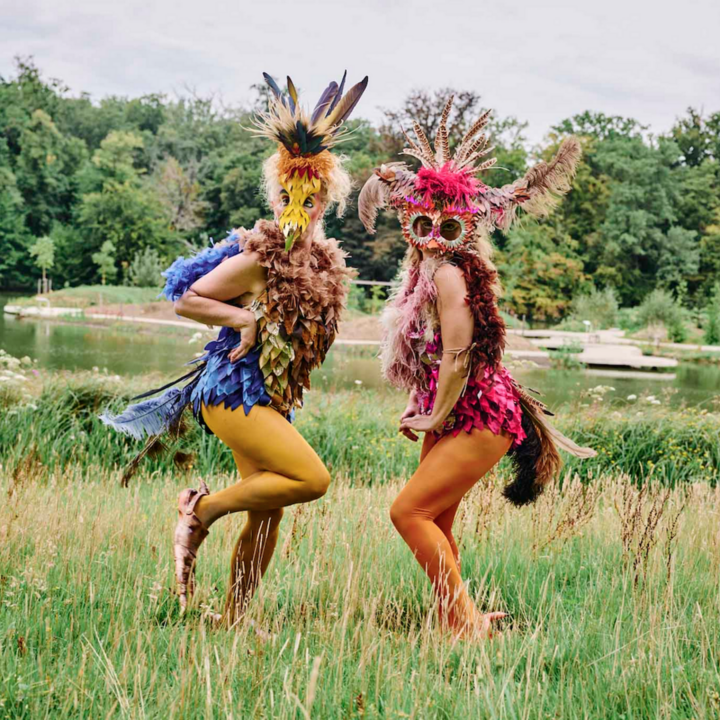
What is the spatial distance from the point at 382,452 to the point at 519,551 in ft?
9.53

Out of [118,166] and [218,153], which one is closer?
[118,166]

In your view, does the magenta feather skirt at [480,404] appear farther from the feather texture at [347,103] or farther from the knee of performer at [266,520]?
the feather texture at [347,103]

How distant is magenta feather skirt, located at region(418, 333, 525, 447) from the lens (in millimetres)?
3049

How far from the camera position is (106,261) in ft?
123

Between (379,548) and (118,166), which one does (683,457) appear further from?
(118,166)

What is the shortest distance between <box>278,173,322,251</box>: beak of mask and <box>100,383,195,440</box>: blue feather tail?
0.80 m

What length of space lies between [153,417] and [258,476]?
650 millimetres

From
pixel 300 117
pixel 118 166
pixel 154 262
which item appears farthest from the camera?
pixel 118 166

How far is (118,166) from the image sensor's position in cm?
4144

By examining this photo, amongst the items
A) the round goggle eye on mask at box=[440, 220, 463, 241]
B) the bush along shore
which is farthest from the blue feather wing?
the bush along shore

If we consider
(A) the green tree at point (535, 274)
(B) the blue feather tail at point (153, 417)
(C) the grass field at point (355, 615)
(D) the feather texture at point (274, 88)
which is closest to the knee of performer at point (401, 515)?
(C) the grass field at point (355, 615)

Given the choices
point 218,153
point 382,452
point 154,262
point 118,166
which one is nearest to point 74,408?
point 382,452

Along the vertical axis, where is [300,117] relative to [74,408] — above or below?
above

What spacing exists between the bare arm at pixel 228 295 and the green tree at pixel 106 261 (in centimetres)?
3622
